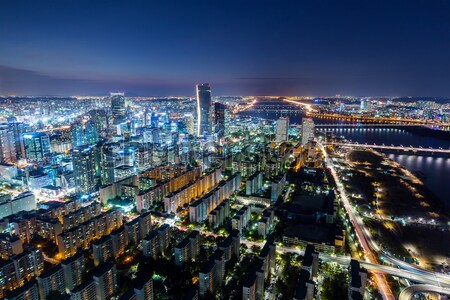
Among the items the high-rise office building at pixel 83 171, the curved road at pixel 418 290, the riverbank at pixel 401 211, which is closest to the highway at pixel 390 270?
the curved road at pixel 418 290

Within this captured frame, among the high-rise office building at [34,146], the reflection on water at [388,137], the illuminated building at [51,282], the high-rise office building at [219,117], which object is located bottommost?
the illuminated building at [51,282]

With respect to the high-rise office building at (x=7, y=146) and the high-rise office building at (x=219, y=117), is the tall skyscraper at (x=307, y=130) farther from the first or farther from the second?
the high-rise office building at (x=7, y=146)

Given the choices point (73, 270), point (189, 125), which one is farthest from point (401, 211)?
point (189, 125)

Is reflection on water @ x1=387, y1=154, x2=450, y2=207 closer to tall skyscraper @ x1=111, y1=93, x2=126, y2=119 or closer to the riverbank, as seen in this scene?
A: the riverbank

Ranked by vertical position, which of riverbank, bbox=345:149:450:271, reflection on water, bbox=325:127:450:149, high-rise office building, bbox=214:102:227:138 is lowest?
riverbank, bbox=345:149:450:271

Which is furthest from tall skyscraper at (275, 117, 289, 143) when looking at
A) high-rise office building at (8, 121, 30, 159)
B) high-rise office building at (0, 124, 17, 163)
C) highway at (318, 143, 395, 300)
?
high-rise office building at (0, 124, 17, 163)

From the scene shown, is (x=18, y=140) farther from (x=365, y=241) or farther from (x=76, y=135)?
(x=365, y=241)
